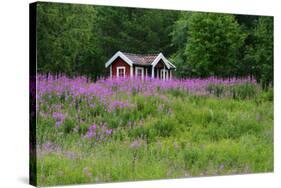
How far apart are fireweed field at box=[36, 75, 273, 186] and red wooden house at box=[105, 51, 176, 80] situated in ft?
0.46

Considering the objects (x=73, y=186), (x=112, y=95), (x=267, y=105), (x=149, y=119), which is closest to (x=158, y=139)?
(x=149, y=119)

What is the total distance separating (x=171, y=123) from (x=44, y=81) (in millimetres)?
2387

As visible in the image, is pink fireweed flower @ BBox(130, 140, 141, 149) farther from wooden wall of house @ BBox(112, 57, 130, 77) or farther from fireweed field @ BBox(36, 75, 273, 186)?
wooden wall of house @ BBox(112, 57, 130, 77)

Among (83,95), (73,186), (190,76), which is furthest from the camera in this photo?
(190,76)

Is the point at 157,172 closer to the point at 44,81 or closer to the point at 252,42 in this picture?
the point at 44,81

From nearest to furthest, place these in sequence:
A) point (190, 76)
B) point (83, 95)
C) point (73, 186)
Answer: point (73, 186) → point (83, 95) → point (190, 76)

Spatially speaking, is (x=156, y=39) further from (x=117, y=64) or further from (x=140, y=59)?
(x=117, y=64)

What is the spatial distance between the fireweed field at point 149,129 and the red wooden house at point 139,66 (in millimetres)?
140

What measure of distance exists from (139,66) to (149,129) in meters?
1.10

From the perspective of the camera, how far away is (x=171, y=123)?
10.5m

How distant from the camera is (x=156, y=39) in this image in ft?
34.8

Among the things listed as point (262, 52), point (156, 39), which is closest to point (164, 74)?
point (156, 39)

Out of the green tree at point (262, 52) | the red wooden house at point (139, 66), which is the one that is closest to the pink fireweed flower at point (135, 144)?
the red wooden house at point (139, 66)

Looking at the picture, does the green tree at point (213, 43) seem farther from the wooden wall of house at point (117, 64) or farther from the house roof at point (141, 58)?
the wooden wall of house at point (117, 64)
